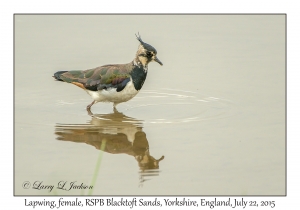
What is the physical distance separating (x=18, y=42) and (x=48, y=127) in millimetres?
4409

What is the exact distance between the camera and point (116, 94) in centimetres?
1148

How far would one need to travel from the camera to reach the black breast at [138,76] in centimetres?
1155

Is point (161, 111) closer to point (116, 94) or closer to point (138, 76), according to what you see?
point (138, 76)

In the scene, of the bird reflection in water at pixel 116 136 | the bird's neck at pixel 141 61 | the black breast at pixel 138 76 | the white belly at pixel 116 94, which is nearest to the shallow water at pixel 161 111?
the bird reflection in water at pixel 116 136

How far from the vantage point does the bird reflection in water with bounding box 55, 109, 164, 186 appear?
952 cm

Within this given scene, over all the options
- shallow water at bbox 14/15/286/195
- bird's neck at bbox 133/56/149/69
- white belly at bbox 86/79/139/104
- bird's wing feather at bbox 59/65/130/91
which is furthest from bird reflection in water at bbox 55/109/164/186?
bird's neck at bbox 133/56/149/69

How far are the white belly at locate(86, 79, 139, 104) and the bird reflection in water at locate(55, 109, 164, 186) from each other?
27 cm

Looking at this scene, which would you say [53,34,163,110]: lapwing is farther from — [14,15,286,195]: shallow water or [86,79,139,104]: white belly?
[14,15,286,195]: shallow water

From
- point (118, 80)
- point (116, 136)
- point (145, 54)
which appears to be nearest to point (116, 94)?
point (118, 80)

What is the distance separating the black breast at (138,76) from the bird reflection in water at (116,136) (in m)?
0.57

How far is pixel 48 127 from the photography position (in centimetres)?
1084

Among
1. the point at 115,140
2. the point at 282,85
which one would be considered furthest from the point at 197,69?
the point at 115,140

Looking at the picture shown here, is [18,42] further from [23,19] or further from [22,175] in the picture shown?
[22,175]

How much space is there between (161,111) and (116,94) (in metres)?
0.83
